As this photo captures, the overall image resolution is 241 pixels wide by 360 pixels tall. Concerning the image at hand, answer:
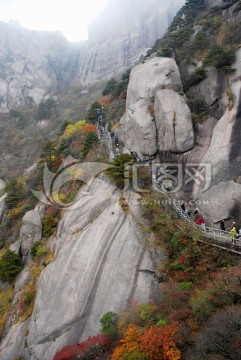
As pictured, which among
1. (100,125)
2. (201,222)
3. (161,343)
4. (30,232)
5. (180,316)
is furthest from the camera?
(100,125)

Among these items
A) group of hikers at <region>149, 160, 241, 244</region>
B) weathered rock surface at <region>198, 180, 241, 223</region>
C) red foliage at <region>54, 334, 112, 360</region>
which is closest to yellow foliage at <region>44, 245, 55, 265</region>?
red foliage at <region>54, 334, 112, 360</region>

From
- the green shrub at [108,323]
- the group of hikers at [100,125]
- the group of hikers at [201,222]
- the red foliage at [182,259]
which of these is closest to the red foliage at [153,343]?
the green shrub at [108,323]

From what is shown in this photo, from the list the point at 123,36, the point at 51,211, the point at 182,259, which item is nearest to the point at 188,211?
the point at 182,259

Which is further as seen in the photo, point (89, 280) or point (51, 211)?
point (51, 211)

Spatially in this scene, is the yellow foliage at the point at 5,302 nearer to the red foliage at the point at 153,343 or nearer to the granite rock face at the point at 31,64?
the red foliage at the point at 153,343

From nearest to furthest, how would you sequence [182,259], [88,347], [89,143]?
[88,347], [182,259], [89,143]

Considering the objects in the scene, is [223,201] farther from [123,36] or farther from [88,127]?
[123,36]

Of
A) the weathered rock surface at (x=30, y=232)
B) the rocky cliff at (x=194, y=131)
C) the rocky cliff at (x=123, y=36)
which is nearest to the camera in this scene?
the rocky cliff at (x=194, y=131)
